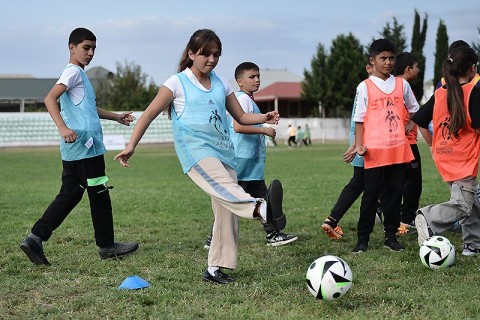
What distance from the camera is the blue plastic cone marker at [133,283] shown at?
194 inches

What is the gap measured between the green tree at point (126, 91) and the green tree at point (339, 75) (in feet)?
47.1

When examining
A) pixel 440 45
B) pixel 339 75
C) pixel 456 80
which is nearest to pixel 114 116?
pixel 456 80

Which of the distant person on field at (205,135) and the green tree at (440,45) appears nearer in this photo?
the distant person on field at (205,135)

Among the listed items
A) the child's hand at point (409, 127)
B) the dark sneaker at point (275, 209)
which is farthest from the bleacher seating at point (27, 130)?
the dark sneaker at point (275, 209)

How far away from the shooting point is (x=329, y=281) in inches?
172

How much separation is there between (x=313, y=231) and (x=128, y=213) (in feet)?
10.2

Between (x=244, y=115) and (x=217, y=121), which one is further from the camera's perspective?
(x=244, y=115)

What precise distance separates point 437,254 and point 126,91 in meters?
56.9

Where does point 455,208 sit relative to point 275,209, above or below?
below

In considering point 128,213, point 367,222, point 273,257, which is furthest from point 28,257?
point 128,213

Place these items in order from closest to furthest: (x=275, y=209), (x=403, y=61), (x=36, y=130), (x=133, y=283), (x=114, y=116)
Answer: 1. (x=275, y=209)
2. (x=133, y=283)
3. (x=114, y=116)
4. (x=403, y=61)
5. (x=36, y=130)

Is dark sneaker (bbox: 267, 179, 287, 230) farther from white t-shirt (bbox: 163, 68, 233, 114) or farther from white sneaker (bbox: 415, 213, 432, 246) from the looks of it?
white sneaker (bbox: 415, 213, 432, 246)

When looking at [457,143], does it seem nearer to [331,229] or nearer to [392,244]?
[392,244]

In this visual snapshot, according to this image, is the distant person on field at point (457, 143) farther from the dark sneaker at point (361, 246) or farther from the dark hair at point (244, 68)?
the dark hair at point (244, 68)
